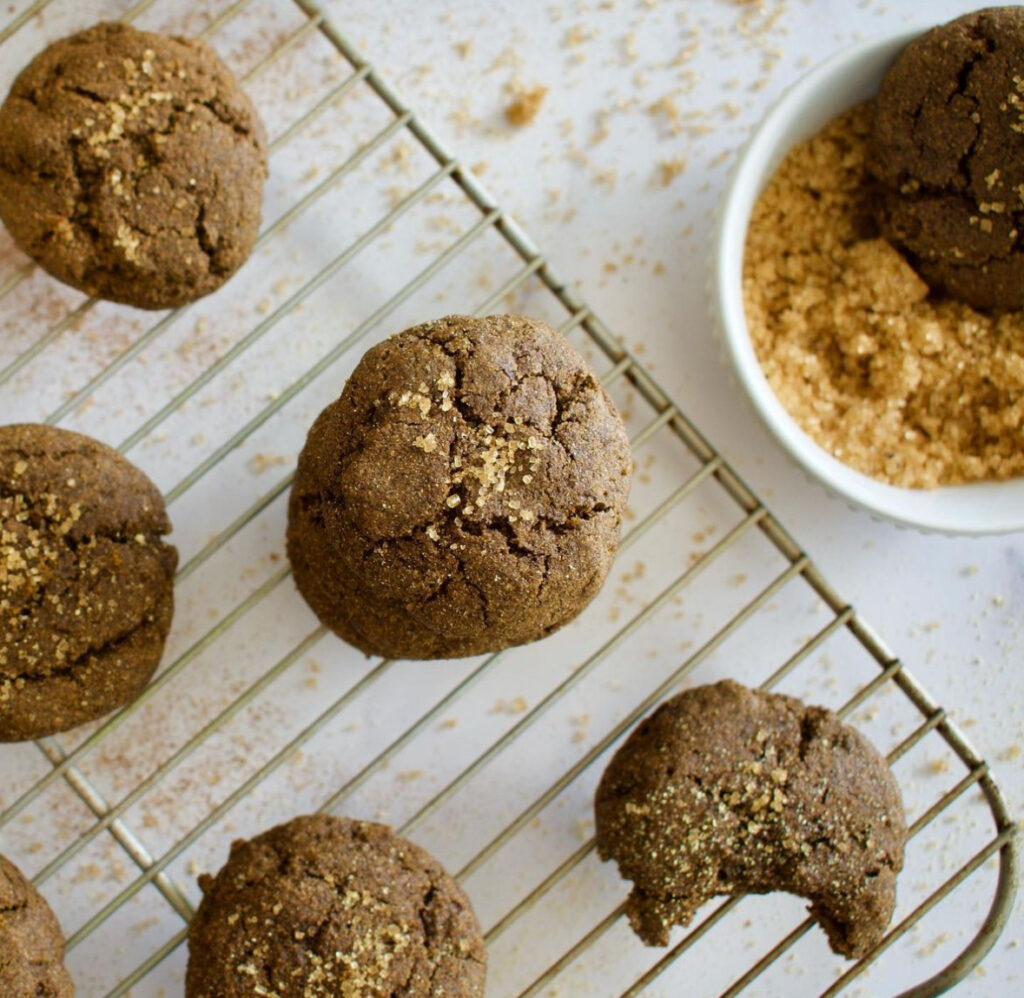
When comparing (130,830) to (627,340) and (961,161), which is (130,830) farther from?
(961,161)

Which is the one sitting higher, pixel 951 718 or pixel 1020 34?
pixel 1020 34

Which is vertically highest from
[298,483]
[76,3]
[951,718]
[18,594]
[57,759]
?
[76,3]

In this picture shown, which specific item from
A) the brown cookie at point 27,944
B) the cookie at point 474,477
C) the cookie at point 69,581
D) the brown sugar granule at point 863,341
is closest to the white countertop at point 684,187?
the brown sugar granule at point 863,341

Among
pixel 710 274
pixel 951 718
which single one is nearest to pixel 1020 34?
pixel 710 274

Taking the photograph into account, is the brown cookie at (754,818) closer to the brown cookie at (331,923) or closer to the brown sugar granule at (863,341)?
the brown cookie at (331,923)

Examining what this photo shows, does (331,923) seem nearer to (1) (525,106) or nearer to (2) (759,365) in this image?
(2) (759,365)

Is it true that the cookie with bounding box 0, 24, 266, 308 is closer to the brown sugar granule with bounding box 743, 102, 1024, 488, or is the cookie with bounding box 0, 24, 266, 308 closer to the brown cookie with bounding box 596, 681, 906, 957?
the brown sugar granule with bounding box 743, 102, 1024, 488
